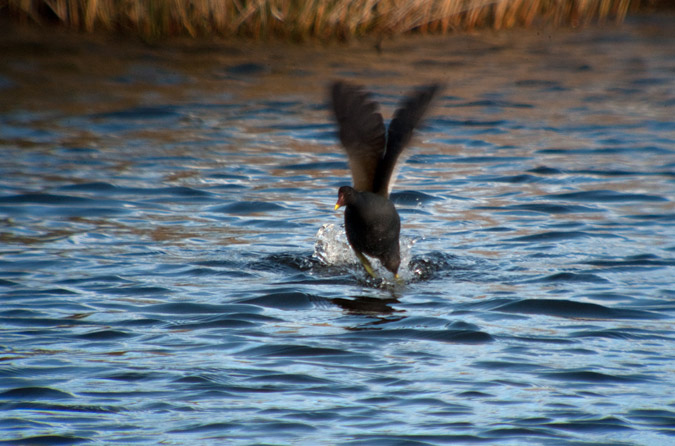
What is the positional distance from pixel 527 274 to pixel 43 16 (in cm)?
1069

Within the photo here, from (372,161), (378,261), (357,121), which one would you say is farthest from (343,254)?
(357,121)

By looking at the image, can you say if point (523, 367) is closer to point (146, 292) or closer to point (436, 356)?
point (436, 356)

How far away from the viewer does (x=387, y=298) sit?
18.8 ft

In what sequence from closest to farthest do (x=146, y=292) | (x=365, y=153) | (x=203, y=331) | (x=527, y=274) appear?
(x=203, y=331) → (x=146, y=292) → (x=527, y=274) → (x=365, y=153)

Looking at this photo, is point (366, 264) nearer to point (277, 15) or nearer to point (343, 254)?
point (343, 254)

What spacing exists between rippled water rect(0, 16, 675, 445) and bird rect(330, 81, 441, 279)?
226 mm

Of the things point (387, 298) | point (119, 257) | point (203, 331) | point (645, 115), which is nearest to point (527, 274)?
point (387, 298)

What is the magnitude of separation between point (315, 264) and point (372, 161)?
76 cm

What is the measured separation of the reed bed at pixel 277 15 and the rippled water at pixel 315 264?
0.74 m

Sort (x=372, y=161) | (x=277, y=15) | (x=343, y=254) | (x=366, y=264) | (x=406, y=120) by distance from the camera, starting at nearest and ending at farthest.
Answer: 1. (x=406, y=120)
2. (x=366, y=264)
3. (x=372, y=161)
4. (x=343, y=254)
5. (x=277, y=15)

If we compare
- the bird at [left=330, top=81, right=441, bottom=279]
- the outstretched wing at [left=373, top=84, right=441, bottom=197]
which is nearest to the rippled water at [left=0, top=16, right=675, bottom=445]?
the bird at [left=330, top=81, right=441, bottom=279]

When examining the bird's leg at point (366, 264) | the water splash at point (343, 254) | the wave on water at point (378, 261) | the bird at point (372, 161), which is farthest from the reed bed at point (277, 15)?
the bird's leg at point (366, 264)

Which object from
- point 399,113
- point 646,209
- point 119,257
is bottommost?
point 119,257

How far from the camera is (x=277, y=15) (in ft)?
43.8
